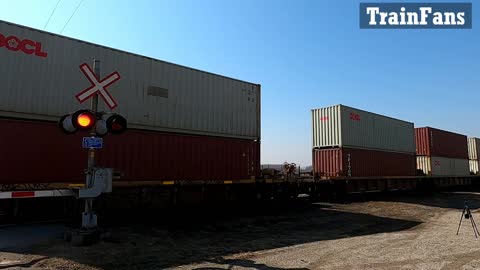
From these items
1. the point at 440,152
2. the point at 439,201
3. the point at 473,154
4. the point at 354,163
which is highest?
the point at 473,154

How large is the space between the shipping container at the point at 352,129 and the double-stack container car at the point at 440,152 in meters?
5.07

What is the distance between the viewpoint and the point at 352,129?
2139cm

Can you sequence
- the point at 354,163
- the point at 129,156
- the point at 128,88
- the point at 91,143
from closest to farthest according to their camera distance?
the point at 91,143 < the point at 129,156 < the point at 128,88 < the point at 354,163

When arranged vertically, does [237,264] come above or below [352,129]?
below

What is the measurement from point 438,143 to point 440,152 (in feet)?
2.82

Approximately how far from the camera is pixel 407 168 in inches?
1056

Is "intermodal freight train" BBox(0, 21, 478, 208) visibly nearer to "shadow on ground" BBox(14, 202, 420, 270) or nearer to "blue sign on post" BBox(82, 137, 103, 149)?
"shadow on ground" BBox(14, 202, 420, 270)

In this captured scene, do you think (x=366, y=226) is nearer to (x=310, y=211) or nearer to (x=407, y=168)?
(x=310, y=211)

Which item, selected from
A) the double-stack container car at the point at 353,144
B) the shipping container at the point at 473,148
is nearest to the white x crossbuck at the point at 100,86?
the double-stack container car at the point at 353,144

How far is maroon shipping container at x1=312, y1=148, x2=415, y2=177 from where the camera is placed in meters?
20.6

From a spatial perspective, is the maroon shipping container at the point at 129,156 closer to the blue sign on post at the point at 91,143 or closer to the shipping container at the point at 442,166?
the blue sign on post at the point at 91,143

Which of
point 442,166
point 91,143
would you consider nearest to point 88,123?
point 91,143

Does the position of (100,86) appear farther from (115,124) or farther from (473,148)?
(473,148)

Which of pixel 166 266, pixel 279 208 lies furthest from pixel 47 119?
pixel 279 208
